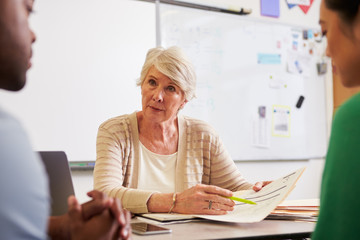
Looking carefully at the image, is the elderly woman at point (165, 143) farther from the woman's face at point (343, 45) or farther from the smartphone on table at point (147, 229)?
the woman's face at point (343, 45)

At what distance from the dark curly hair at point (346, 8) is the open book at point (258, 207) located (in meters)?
0.60

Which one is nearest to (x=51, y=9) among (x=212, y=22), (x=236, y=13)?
(x=212, y=22)

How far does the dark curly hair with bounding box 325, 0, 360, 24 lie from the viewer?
0.72 metres

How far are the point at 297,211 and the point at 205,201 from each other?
312 millimetres

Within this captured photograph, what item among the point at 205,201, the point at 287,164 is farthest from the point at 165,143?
the point at 287,164

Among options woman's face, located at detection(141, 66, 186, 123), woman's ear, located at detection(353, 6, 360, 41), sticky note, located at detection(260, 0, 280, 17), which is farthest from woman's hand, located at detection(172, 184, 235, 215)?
sticky note, located at detection(260, 0, 280, 17)

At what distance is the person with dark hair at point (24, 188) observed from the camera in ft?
1.39

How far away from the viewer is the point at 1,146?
42cm

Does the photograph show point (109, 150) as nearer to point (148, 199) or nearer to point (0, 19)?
point (148, 199)

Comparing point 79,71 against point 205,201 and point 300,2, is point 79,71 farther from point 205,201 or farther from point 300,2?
point 300,2

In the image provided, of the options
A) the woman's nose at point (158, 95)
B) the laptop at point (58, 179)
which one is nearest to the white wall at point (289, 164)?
the woman's nose at point (158, 95)

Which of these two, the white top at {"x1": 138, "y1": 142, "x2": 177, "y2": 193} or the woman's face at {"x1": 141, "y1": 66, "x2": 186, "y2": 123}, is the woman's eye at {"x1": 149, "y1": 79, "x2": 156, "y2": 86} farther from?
the white top at {"x1": 138, "y1": 142, "x2": 177, "y2": 193}

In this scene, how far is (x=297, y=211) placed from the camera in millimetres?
1366

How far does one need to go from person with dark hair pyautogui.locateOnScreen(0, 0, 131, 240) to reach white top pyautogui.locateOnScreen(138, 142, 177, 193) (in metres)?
0.96
